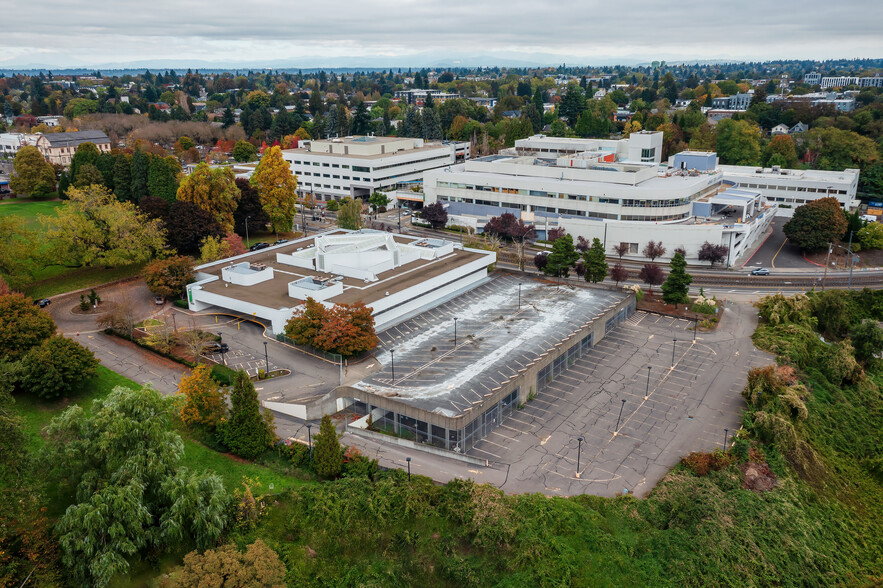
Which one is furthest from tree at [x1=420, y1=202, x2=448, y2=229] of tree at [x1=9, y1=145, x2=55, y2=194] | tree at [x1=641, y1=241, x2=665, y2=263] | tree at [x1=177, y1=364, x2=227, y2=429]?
tree at [x1=9, y1=145, x2=55, y2=194]

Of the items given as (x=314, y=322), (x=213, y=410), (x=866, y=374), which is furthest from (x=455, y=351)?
(x=866, y=374)

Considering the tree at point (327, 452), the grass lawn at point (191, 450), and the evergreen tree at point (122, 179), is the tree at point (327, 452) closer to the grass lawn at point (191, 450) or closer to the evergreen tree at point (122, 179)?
the grass lawn at point (191, 450)

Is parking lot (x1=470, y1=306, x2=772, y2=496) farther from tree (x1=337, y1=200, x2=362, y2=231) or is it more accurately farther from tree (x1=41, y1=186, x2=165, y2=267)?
tree (x1=41, y1=186, x2=165, y2=267)

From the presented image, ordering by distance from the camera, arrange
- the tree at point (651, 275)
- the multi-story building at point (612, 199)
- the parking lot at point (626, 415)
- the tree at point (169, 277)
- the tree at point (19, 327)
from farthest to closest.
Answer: the multi-story building at point (612, 199) < the tree at point (651, 275) < the tree at point (169, 277) < the tree at point (19, 327) < the parking lot at point (626, 415)

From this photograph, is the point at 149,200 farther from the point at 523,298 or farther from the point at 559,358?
the point at 559,358

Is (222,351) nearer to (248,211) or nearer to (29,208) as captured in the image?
(248,211)

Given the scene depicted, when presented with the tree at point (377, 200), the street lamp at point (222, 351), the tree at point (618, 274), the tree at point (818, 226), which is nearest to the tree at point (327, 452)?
the street lamp at point (222, 351)
